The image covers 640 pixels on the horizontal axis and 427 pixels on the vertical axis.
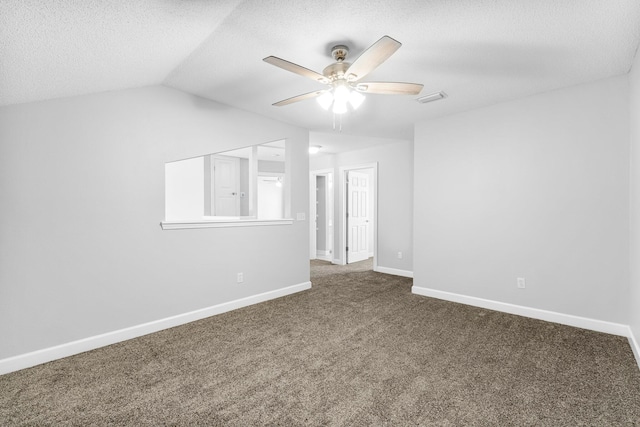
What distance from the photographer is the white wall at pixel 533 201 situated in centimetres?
273

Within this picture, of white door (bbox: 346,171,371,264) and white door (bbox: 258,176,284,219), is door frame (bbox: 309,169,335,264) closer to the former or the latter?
white door (bbox: 346,171,371,264)

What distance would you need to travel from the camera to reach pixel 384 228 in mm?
5641

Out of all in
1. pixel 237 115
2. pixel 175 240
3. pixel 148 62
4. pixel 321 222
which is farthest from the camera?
pixel 321 222

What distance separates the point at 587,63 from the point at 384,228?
3.67m

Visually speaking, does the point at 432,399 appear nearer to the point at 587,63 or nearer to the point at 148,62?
the point at 587,63

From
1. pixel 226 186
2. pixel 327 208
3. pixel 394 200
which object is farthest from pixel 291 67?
pixel 226 186

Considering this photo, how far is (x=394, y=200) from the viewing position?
18.1 feet

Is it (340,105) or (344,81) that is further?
(340,105)

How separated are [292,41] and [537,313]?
351cm

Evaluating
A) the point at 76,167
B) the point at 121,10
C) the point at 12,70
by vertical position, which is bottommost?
the point at 76,167

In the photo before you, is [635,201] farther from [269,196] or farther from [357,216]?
[269,196]

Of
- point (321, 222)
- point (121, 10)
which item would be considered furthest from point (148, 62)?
point (321, 222)

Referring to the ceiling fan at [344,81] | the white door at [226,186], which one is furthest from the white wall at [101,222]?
the white door at [226,186]

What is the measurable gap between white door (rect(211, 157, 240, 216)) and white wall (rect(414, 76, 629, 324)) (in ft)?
14.7
